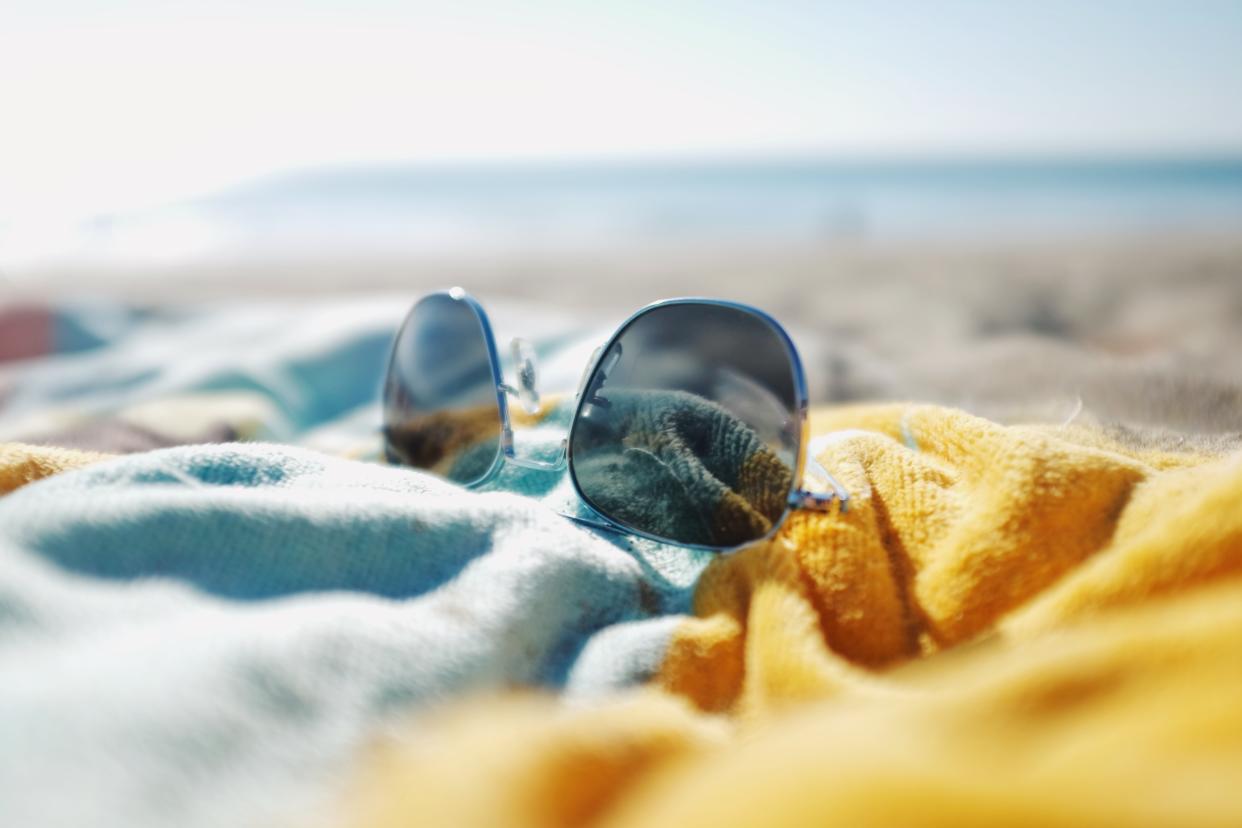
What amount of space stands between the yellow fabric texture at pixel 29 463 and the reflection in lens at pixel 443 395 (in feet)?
1.08

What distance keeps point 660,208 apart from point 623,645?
7.16 metres

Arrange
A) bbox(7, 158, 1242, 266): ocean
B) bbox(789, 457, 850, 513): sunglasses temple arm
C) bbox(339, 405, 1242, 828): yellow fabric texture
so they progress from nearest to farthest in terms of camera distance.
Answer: bbox(339, 405, 1242, 828): yellow fabric texture < bbox(789, 457, 850, 513): sunglasses temple arm < bbox(7, 158, 1242, 266): ocean

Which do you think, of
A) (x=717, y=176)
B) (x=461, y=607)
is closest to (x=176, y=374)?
(x=461, y=607)

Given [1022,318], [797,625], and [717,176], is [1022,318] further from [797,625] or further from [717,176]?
[717,176]

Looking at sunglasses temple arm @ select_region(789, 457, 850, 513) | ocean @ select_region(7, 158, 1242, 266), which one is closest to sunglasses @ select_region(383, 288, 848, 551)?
sunglasses temple arm @ select_region(789, 457, 850, 513)

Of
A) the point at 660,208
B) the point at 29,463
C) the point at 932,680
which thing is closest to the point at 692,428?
the point at 932,680

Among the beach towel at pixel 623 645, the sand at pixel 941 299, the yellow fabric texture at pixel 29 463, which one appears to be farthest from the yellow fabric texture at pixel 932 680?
the yellow fabric texture at pixel 29 463

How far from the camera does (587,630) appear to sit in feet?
1.82

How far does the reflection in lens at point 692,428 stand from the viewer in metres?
0.64

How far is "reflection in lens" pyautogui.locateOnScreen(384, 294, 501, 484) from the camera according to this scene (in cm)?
87

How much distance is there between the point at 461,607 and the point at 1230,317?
1774 mm

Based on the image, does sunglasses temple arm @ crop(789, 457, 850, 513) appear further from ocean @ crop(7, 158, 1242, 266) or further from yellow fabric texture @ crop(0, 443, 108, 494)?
ocean @ crop(7, 158, 1242, 266)

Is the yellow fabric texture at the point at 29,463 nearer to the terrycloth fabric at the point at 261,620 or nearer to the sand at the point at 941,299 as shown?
the terrycloth fabric at the point at 261,620

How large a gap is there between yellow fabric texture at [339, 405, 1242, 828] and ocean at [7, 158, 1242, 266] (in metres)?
3.97
